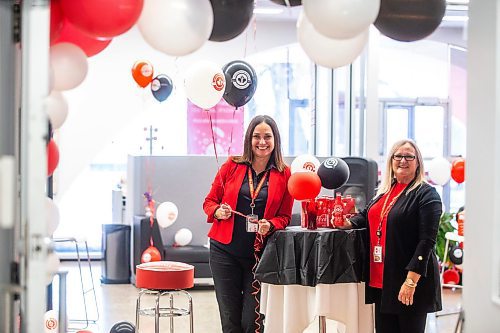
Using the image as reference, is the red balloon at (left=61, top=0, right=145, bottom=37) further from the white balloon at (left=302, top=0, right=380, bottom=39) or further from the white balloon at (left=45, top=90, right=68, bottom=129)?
the white balloon at (left=302, top=0, right=380, bottom=39)

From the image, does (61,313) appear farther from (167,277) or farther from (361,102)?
Answer: (361,102)

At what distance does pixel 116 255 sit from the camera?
871cm

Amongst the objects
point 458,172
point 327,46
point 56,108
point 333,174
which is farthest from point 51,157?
point 458,172

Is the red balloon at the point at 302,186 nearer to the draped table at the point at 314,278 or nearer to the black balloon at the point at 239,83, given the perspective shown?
the draped table at the point at 314,278

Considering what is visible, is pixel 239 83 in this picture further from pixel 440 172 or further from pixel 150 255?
pixel 440 172

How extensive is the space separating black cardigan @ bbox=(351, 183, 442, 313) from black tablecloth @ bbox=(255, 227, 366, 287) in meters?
0.33

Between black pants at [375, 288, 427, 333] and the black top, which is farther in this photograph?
the black top

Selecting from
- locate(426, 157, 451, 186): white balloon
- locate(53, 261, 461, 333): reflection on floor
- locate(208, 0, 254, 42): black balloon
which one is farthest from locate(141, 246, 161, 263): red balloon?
locate(208, 0, 254, 42): black balloon

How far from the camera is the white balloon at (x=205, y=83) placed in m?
4.90

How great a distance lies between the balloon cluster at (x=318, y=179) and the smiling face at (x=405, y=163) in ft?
1.61

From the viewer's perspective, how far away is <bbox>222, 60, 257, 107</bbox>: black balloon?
4.97 metres

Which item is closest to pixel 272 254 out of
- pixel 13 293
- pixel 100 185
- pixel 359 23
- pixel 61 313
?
pixel 61 313

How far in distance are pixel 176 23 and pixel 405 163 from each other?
5.21 feet

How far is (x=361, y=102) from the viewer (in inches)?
384
